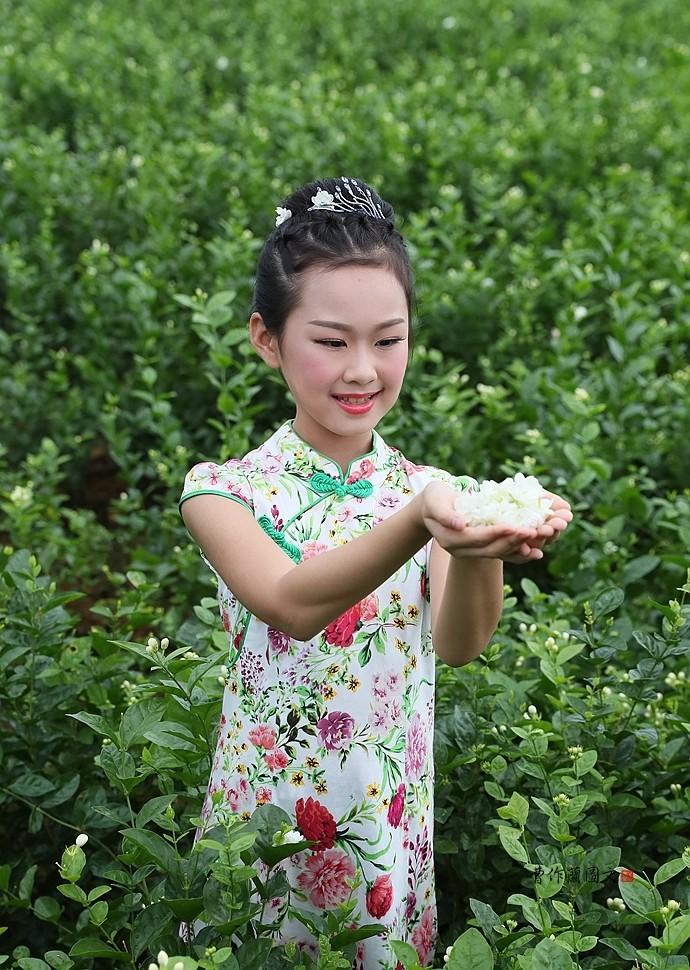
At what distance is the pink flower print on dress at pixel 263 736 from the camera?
2148 mm

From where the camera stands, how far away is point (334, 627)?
2146 mm

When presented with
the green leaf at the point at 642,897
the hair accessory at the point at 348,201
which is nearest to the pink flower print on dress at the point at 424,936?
the green leaf at the point at 642,897

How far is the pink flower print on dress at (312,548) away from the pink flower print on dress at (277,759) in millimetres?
307

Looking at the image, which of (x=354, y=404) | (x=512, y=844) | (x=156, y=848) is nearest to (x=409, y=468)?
(x=354, y=404)

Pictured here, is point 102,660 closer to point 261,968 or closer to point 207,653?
point 207,653

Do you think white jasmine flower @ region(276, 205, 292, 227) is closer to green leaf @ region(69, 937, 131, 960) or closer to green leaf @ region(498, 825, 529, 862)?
green leaf @ region(498, 825, 529, 862)

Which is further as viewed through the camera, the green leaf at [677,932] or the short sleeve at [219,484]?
the short sleeve at [219,484]

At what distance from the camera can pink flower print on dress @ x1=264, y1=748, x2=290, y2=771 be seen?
2.14 meters

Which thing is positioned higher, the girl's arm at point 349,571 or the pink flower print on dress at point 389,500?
the pink flower print on dress at point 389,500

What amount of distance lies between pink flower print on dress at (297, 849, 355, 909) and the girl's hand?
631 mm

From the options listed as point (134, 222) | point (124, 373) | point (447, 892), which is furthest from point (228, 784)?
point (134, 222)

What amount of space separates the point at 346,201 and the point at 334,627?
0.71 meters

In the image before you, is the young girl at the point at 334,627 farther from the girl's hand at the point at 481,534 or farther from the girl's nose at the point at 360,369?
the girl's hand at the point at 481,534

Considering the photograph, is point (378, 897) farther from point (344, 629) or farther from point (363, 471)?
point (363, 471)
